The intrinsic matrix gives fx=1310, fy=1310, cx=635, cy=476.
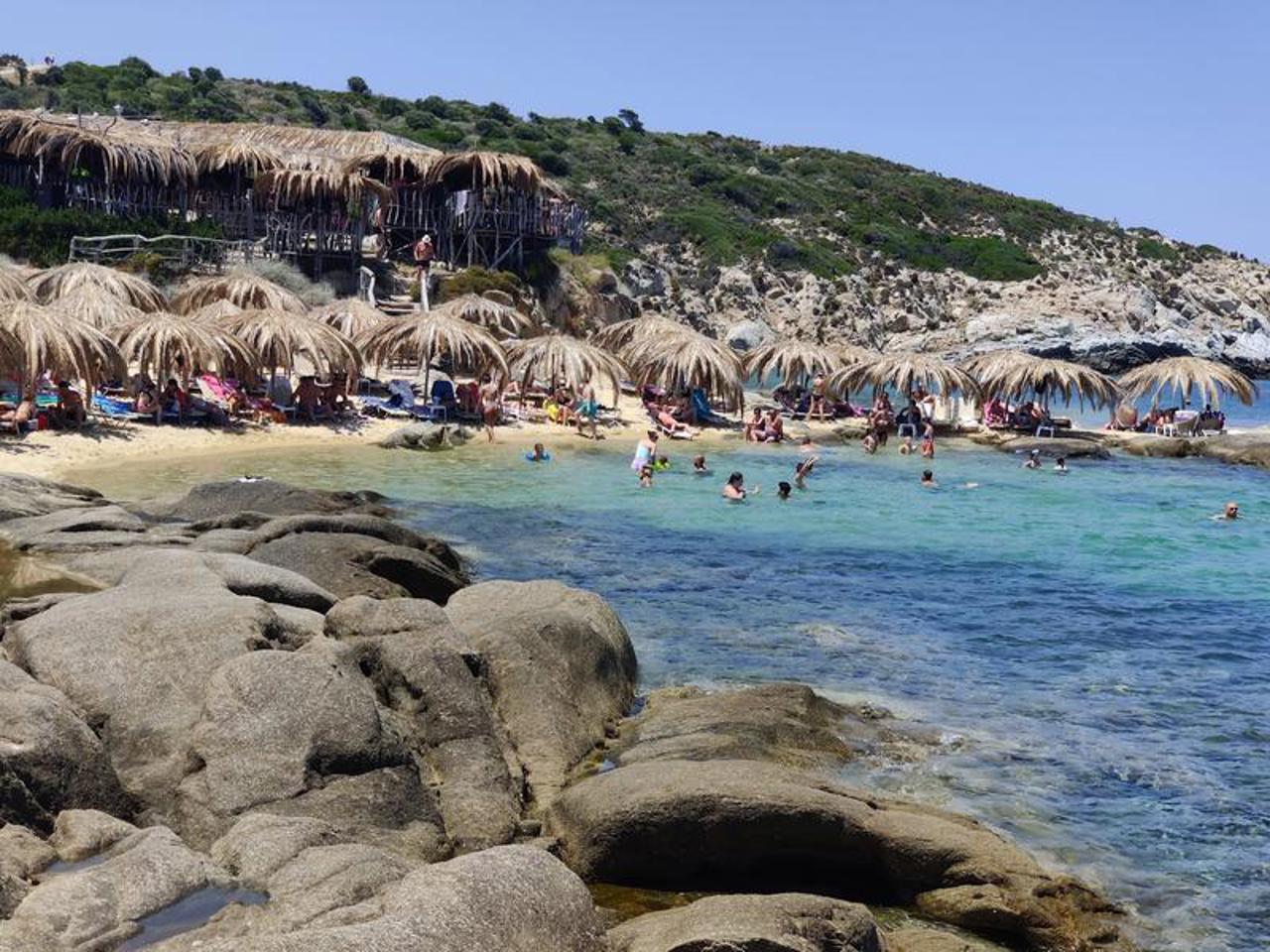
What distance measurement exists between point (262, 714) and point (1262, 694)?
31.7 feet

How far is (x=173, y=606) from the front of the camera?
28.9 feet

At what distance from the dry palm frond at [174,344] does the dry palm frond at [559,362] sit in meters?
8.31

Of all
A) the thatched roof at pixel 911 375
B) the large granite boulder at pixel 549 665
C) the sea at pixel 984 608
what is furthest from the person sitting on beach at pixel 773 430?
the large granite boulder at pixel 549 665

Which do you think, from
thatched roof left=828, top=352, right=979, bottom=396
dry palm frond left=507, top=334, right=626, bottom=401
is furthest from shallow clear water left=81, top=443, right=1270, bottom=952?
thatched roof left=828, top=352, right=979, bottom=396

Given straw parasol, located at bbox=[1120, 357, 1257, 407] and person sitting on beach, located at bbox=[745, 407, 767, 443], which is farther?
straw parasol, located at bbox=[1120, 357, 1257, 407]

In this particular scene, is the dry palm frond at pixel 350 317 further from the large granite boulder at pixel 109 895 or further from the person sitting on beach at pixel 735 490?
the large granite boulder at pixel 109 895

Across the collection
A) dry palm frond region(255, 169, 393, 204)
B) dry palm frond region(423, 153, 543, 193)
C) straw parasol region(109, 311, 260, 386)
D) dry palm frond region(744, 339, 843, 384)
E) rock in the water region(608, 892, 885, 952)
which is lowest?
rock in the water region(608, 892, 885, 952)

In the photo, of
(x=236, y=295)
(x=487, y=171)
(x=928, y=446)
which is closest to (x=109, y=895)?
(x=236, y=295)

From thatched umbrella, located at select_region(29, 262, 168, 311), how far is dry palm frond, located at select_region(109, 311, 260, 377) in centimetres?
483

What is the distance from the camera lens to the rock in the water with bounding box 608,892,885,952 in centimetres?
577

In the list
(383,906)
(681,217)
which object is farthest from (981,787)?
(681,217)

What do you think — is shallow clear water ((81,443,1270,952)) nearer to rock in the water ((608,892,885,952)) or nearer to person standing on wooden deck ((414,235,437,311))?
rock in the water ((608,892,885,952))

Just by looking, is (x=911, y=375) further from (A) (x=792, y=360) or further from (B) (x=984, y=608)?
(B) (x=984, y=608)

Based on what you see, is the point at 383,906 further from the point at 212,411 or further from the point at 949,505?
the point at 212,411
